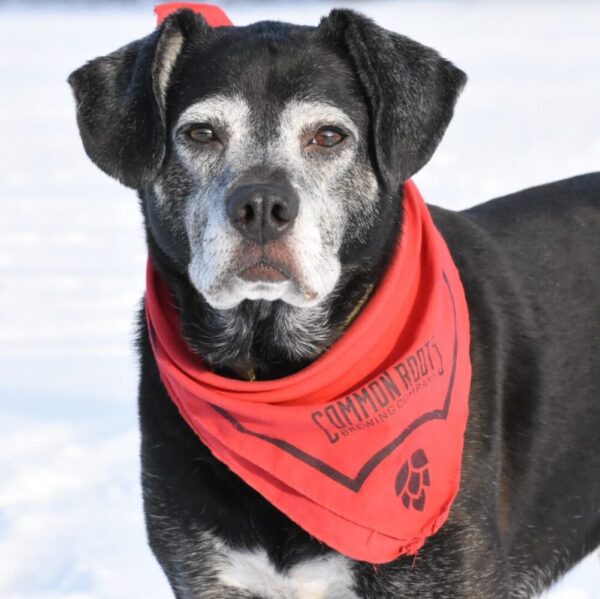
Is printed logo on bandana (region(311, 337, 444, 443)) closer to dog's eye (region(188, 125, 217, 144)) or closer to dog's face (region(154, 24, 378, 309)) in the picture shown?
dog's face (region(154, 24, 378, 309))

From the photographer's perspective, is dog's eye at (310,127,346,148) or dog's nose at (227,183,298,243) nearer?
dog's nose at (227,183,298,243)

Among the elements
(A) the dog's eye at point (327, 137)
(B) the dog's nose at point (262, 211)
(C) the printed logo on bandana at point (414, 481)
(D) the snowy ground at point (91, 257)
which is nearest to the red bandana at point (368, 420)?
(C) the printed logo on bandana at point (414, 481)

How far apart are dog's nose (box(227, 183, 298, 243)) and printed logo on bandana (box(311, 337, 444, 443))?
25.9 inches

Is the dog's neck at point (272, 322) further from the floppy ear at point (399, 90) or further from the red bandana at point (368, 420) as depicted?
the floppy ear at point (399, 90)

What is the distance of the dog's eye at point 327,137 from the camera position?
11.9ft

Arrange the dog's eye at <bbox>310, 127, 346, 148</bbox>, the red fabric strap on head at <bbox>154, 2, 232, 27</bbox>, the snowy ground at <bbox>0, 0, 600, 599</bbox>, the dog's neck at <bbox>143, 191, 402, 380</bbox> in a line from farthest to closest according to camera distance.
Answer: the snowy ground at <bbox>0, 0, 600, 599</bbox> → the red fabric strap on head at <bbox>154, 2, 232, 27</bbox> → the dog's neck at <bbox>143, 191, 402, 380</bbox> → the dog's eye at <bbox>310, 127, 346, 148</bbox>

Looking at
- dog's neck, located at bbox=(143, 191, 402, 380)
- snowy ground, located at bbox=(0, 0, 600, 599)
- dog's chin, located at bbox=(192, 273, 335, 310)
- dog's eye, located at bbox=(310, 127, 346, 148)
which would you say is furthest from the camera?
snowy ground, located at bbox=(0, 0, 600, 599)

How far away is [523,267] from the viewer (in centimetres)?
416

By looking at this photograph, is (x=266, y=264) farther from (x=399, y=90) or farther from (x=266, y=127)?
(x=399, y=90)

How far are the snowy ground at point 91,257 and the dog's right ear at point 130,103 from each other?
204 centimetres

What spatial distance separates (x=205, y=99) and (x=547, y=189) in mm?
1486

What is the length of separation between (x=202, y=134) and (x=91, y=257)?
22.6ft

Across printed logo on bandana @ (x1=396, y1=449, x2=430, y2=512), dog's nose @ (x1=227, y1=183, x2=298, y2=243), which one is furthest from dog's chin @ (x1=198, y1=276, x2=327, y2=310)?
printed logo on bandana @ (x1=396, y1=449, x2=430, y2=512)

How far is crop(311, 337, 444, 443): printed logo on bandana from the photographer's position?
3.68m
